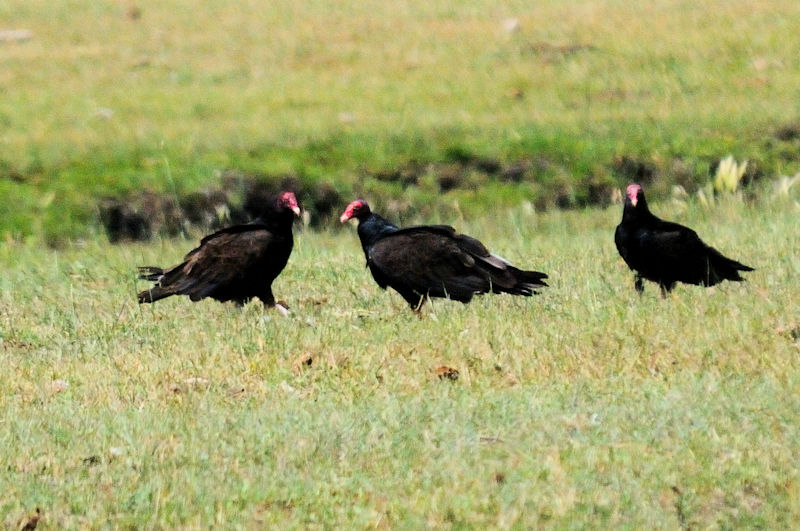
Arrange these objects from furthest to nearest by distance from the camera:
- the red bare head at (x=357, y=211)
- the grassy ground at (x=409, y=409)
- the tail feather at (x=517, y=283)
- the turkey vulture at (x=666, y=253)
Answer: the red bare head at (x=357, y=211), the turkey vulture at (x=666, y=253), the tail feather at (x=517, y=283), the grassy ground at (x=409, y=409)

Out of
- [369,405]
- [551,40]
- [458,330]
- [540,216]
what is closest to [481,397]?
[369,405]

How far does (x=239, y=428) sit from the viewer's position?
23.9 feet

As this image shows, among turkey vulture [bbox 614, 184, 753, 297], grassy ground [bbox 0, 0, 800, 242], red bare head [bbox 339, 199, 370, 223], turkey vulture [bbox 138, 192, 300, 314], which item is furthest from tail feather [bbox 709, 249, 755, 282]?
grassy ground [bbox 0, 0, 800, 242]

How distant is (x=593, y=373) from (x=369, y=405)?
1.34 m

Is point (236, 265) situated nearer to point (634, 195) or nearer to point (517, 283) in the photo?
point (517, 283)

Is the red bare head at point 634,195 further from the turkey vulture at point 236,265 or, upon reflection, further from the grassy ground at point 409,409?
the turkey vulture at point 236,265

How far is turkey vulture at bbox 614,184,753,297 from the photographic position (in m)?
9.88

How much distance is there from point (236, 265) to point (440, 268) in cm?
154

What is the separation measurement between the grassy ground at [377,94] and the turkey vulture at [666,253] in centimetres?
548

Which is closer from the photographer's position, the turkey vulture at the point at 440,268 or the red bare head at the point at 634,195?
the turkey vulture at the point at 440,268

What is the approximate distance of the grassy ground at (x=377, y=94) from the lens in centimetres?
1617

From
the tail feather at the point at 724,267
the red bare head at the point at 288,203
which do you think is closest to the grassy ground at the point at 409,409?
the tail feather at the point at 724,267

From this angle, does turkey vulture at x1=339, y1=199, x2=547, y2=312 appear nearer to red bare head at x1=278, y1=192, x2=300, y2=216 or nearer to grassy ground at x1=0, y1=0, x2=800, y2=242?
red bare head at x1=278, y1=192, x2=300, y2=216

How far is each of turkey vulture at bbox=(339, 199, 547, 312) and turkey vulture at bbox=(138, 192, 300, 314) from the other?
84cm
